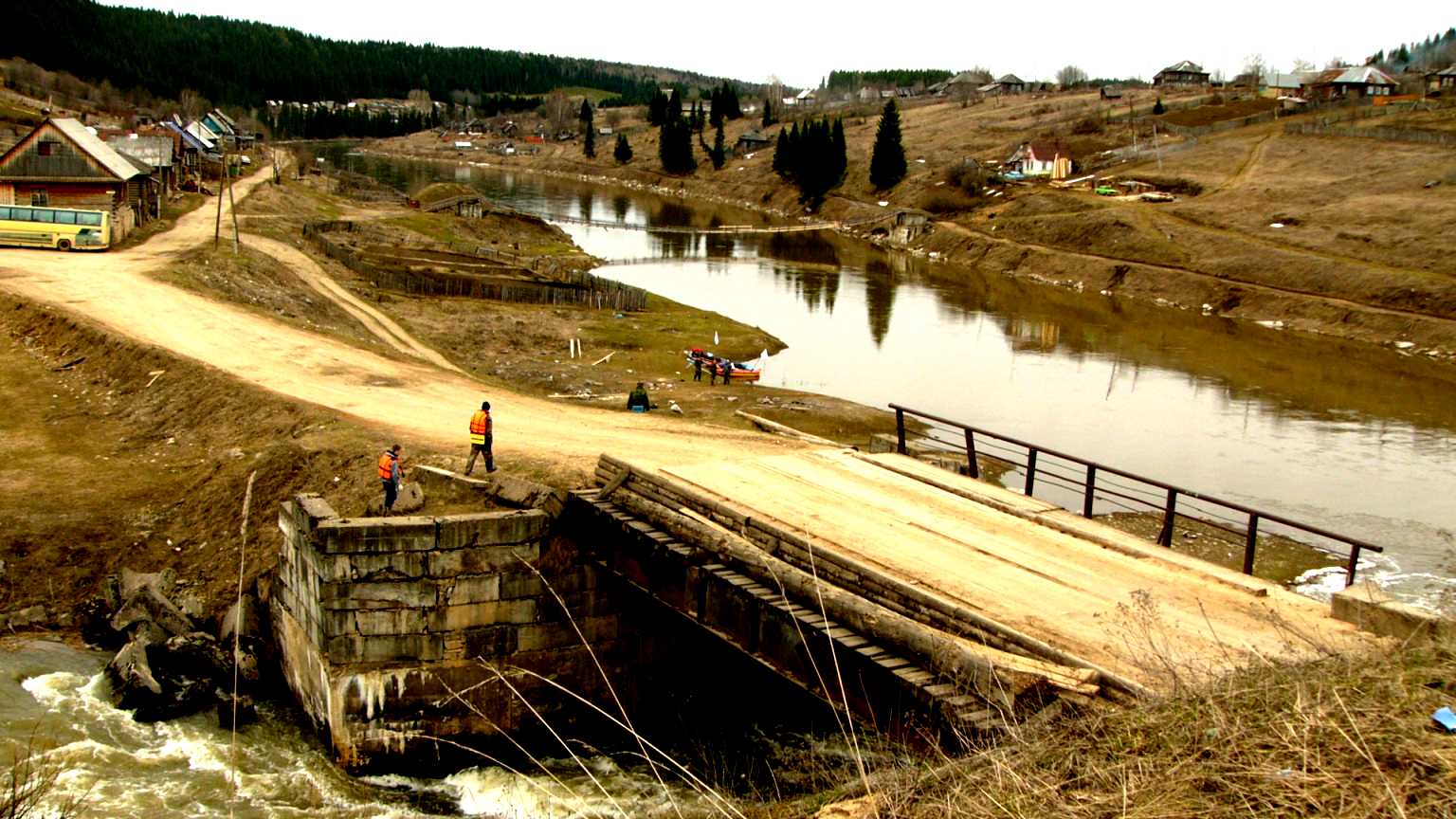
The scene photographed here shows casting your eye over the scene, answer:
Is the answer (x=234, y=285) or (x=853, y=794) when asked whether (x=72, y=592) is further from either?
(x=234, y=285)

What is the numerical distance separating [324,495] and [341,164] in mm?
154974

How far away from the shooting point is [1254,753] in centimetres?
945

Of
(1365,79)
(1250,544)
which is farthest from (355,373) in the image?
(1365,79)

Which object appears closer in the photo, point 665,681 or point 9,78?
point 665,681

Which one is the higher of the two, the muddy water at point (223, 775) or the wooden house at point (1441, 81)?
the wooden house at point (1441, 81)

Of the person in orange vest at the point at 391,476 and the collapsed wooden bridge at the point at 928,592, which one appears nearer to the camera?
the collapsed wooden bridge at the point at 928,592

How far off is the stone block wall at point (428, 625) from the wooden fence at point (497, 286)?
36.8 metres

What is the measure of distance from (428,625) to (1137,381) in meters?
40.0

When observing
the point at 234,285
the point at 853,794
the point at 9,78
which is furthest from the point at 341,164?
the point at 853,794

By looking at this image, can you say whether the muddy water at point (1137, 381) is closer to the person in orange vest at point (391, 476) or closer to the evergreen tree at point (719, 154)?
the person in orange vest at point (391, 476)

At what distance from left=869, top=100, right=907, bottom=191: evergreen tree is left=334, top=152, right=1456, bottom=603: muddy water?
3509 centimetres

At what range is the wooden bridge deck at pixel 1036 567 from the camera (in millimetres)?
14047

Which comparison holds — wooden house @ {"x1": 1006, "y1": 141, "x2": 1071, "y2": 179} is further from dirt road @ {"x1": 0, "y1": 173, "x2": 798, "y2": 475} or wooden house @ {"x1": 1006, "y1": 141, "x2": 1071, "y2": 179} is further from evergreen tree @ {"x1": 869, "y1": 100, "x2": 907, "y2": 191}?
dirt road @ {"x1": 0, "y1": 173, "x2": 798, "y2": 475}

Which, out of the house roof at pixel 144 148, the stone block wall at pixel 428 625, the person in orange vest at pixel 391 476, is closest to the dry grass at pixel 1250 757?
the stone block wall at pixel 428 625
